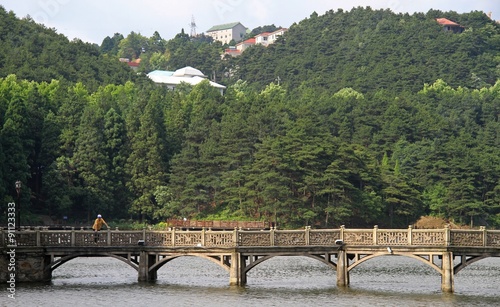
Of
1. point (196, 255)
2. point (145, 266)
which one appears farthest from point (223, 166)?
point (196, 255)

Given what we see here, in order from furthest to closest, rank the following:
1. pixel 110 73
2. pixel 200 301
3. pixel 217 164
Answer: pixel 110 73, pixel 217 164, pixel 200 301

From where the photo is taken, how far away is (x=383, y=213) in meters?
127

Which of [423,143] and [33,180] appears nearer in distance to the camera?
[33,180]

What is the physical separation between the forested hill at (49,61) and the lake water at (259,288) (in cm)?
9725

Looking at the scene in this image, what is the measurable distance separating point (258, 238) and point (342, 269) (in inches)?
192

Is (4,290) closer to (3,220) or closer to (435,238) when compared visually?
(435,238)

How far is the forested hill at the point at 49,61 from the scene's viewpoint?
572ft

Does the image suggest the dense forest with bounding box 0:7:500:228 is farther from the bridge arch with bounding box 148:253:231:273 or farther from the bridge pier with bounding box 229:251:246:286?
the bridge pier with bounding box 229:251:246:286

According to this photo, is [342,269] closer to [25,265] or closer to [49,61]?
[25,265]

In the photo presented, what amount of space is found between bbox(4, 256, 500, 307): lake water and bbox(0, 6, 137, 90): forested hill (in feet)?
319

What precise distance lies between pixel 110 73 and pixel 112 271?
12616 centimetres

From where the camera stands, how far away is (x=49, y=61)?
184500 millimetres

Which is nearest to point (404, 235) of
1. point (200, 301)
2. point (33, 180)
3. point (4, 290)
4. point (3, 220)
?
point (200, 301)

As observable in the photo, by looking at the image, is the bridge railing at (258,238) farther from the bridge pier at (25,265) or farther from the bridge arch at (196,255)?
the bridge arch at (196,255)
